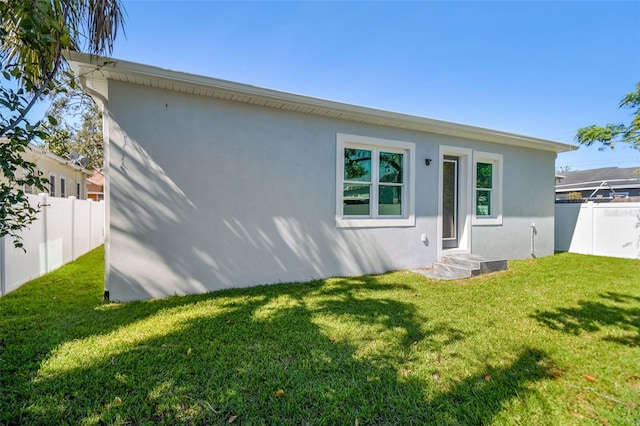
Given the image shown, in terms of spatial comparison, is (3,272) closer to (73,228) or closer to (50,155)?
(73,228)

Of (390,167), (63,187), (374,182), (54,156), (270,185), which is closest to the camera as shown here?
(270,185)

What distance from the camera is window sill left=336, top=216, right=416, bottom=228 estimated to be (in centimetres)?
634

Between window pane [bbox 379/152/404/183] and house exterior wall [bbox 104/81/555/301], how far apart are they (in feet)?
1.39

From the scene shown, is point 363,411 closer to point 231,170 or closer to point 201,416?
point 201,416

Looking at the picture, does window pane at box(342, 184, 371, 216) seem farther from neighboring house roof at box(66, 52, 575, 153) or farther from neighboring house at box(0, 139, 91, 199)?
neighboring house at box(0, 139, 91, 199)

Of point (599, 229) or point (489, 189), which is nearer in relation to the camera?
point (489, 189)

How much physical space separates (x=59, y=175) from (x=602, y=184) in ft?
96.1

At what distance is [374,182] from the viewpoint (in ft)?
22.0

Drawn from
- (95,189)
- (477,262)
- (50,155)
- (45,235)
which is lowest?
(477,262)

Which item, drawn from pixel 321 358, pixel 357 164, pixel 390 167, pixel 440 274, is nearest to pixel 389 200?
pixel 390 167

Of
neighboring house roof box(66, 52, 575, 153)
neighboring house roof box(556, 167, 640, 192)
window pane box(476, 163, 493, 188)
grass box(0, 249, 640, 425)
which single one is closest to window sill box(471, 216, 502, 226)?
window pane box(476, 163, 493, 188)

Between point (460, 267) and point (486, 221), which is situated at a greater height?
point (486, 221)

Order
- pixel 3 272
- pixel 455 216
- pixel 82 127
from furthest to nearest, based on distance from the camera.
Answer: pixel 82 127
pixel 455 216
pixel 3 272

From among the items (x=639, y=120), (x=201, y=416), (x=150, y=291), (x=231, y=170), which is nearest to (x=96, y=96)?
(x=231, y=170)
